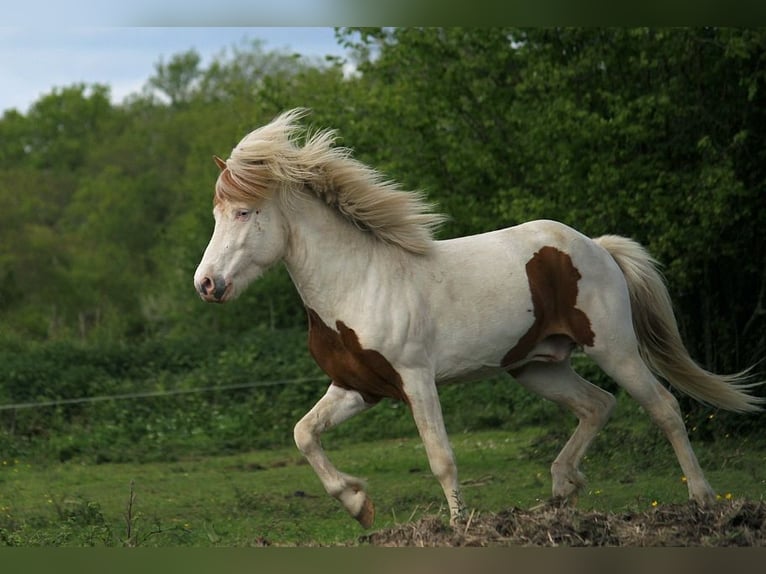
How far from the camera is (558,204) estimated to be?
42.6 feet

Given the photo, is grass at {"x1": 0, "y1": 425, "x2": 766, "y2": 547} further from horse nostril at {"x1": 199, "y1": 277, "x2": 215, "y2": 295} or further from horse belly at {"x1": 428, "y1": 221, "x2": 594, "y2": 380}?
horse nostril at {"x1": 199, "y1": 277, "x2": 215, "y2": 295}

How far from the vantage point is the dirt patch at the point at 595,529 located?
633cm

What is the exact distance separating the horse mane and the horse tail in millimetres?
1413

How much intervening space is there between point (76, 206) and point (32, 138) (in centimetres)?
1080

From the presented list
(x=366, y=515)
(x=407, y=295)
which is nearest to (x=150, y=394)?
(x=366, y=515)

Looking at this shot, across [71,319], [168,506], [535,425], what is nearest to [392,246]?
[168,506]

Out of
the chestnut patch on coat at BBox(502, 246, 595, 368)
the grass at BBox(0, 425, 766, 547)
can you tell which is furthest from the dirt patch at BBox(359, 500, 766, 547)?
the chestnut patch on coat at BBox(502, 246, 595, 368)

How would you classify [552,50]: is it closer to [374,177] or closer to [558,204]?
[558,204]

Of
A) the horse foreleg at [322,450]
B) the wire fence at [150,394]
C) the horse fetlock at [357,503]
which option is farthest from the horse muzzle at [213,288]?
the wire fence at [150,394]

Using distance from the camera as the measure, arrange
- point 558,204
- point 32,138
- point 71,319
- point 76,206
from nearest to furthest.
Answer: point 558,204
point 71,319
point 76,206
point 32,138

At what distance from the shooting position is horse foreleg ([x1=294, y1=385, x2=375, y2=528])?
7.32 m

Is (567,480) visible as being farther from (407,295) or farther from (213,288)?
(213,288)

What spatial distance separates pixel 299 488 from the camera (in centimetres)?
1152

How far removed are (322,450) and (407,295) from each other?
1.06 m
